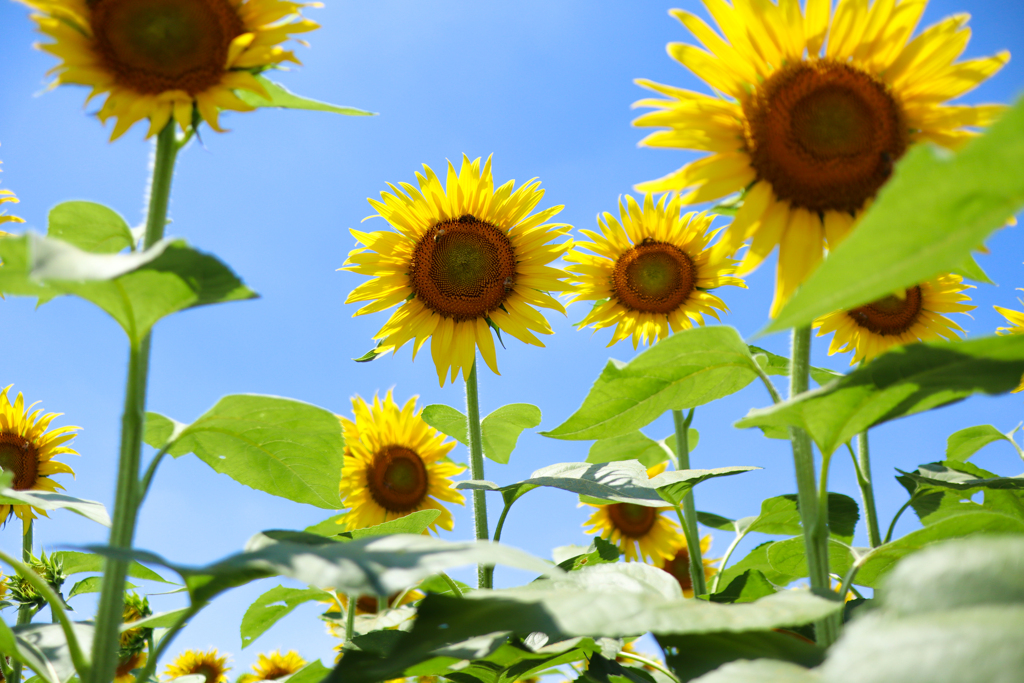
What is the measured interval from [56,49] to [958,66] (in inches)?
79.1

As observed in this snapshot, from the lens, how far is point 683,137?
1.61 m

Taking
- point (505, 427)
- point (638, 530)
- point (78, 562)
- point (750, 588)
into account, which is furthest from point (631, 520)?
point (78, 562)

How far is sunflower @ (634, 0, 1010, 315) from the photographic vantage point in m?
1.60

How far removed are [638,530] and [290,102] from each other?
4.53 meters

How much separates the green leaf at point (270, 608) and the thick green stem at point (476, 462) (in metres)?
0.68

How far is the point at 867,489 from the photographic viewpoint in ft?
10.2

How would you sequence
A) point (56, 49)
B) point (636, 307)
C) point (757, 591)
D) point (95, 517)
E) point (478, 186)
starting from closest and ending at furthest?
point (56, 49) → point (95, 517) → point (757, 591) → point (478, 186) → point (636, 307)

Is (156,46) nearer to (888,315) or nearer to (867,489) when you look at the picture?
(867,489)

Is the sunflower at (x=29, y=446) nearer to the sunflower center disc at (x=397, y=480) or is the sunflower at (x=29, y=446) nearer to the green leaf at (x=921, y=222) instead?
the sunflower center disc at (x=397, y=480)

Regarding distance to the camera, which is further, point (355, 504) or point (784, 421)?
point (355, 504)

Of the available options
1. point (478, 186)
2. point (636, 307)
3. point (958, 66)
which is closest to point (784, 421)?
point (958, 66)

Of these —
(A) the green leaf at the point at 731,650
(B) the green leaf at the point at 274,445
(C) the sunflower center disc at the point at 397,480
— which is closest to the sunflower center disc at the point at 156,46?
(B) the green leaf at the point at 274,445

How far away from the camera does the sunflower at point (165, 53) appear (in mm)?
1527

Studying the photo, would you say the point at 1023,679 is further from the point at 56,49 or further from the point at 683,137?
the point at 56,49
